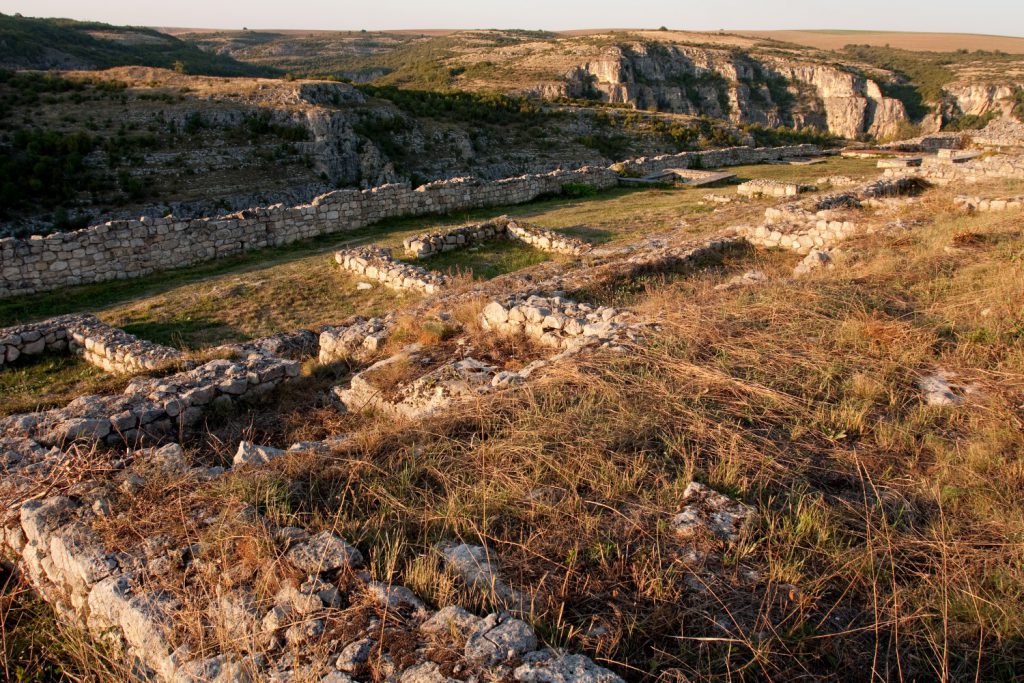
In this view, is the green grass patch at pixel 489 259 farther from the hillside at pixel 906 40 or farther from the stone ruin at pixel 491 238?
the hillside at pixel 906 40

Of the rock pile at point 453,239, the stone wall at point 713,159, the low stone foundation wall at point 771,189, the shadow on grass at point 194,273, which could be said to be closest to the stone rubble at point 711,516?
the rock pile at point 453,239

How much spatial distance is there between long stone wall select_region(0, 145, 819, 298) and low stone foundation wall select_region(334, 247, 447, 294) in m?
2.99

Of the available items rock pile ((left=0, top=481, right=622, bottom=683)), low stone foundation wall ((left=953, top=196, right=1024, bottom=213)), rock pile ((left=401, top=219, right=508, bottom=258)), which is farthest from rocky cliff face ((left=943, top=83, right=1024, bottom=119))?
rock pile ((left=0, top=481, right=622, bottom=683))

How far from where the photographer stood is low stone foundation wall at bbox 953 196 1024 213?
421 inches

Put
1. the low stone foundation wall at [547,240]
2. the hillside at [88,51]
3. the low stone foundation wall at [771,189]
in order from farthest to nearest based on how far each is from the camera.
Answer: the hillside at [88,51] < the low stone foundation wall at [771,189] < the low stone foundation wall at [547,240]

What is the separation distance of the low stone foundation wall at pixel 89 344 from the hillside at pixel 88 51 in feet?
120

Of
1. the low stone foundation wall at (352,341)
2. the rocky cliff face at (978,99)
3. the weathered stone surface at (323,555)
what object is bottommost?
the low stone foundation wall at (352,341)

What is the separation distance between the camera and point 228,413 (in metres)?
6.26

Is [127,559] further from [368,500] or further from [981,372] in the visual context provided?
[981,372]

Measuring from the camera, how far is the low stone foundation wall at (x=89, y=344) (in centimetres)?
Answer: 805

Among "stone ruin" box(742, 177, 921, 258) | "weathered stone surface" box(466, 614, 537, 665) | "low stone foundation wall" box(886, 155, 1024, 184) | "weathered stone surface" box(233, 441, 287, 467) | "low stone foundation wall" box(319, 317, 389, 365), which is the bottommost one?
"low stone foundation wall" box(319, 317, 389, 365)

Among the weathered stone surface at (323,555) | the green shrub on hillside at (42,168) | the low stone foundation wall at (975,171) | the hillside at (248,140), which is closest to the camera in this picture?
the weathered stone surface at (323,555)

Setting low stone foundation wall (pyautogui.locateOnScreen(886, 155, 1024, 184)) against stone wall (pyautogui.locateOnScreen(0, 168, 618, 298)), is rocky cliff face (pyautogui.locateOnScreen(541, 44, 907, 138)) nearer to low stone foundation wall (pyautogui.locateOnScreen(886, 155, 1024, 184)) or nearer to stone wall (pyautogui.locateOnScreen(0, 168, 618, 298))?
low stone foundation wall (pyautogui.locateOnScreen(886, 155, 1024, 184))

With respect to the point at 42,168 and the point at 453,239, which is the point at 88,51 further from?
the point at 453,239
